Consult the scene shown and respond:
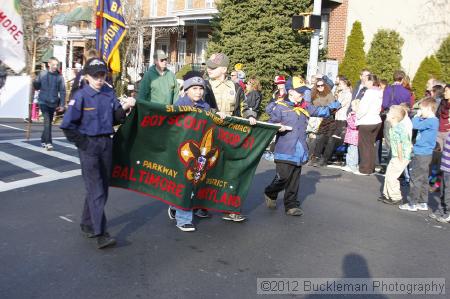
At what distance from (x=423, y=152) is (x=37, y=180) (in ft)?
20.1

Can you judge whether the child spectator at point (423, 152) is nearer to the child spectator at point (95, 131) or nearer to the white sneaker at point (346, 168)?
the white sneaker at point (346, 168)

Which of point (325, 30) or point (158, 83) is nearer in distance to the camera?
point (158, 83)

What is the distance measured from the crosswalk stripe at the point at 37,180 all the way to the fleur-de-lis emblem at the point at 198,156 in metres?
3.23

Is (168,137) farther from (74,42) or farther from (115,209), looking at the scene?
(74,42)

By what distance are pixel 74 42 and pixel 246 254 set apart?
131 feet

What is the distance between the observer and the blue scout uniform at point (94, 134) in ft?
Result: 16.5

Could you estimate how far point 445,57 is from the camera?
22156 mm

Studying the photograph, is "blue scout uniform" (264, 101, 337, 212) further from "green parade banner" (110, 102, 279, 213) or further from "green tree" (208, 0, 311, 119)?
"green tree" (208, 0, 311, 119)

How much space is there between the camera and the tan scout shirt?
22.2 ft

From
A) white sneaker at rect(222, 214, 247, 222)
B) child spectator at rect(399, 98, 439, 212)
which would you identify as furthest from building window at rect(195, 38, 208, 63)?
white sneaker at rect(222, 214, 247, 222)

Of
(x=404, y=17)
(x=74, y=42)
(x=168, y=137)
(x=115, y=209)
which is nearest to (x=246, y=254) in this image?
(x=168, y=137)

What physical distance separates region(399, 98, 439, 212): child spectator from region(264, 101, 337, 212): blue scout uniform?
201 cm

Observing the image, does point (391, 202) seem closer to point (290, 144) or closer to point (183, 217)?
point (290, 144)

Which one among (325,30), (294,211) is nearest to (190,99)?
(294,211)
